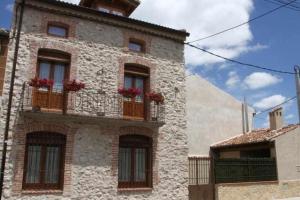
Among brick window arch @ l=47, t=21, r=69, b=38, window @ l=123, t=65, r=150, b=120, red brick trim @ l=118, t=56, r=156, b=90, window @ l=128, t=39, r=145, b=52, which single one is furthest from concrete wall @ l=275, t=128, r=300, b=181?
brick window arch @ l=47, t=21, r=69, b=38

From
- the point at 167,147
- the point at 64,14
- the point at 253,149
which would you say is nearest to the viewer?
the point at 64,14

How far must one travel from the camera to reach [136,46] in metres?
15.2

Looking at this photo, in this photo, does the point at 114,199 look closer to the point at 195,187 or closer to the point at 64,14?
the point at 195,187

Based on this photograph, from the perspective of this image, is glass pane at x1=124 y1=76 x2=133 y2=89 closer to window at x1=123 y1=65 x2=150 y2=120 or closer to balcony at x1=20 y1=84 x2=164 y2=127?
window at x1=123 y1=65 x2=150 y2=120

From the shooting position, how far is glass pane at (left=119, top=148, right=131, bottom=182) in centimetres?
1366

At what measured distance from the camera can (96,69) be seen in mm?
13797

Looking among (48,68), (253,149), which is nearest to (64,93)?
(48,68)

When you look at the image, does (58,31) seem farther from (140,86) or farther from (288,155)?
(288,155)

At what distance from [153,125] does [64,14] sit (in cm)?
568

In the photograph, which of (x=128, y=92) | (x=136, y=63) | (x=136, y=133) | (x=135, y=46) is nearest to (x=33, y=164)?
(x=136, y=133)

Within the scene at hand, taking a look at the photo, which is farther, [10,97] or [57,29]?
[57,29]

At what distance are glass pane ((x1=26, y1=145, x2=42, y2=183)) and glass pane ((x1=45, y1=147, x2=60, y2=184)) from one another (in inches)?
12.3

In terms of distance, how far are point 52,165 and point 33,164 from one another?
2.19 feet

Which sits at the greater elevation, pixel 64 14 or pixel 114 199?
pixel 64 14
